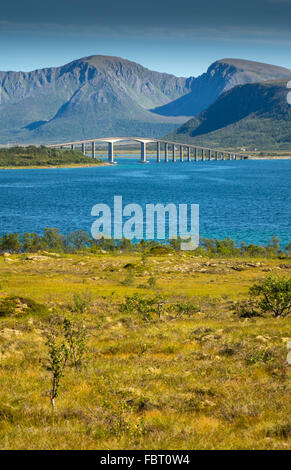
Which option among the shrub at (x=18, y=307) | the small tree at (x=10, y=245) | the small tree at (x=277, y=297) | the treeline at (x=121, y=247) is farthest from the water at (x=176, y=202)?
the shrub at (x=18, y=307)

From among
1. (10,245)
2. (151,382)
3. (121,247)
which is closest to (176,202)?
(121,247)

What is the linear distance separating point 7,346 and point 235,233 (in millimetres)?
63652

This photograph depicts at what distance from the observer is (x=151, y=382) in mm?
13180

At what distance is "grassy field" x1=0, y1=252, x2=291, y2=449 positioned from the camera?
32.5 ft

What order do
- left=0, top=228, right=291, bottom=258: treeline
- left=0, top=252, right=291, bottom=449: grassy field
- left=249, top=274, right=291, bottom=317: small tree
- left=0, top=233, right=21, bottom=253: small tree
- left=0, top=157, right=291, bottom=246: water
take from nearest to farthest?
1. left=0, top=252, right=291, bottom=449: grassy field
2. left=249, top=274, right=291, bottom=317: small tree
3. left=0, top=228, right=291, bottom=258: treeline
4. left=0, top=233, right=21, bottom=253: small tree
5. left=0, top=157, right=291, bottom=246: water

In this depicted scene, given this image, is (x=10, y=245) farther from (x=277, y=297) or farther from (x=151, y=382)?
(x=151, y=382)

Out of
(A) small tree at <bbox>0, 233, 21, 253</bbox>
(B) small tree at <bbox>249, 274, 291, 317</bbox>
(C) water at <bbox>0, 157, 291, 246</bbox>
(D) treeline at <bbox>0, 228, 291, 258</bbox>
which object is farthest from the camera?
(C) water at <bbox>0, 157, 291, 246</bbox>

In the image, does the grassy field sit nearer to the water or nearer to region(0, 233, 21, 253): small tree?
region(0, 233, 21, 253): small tree

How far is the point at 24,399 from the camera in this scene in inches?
470

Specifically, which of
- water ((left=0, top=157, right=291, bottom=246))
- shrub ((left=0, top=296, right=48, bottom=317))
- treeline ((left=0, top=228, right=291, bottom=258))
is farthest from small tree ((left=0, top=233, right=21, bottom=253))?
shrub ((left=0, top=296, right=48, bottom=317))

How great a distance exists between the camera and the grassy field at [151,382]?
991 centimetres

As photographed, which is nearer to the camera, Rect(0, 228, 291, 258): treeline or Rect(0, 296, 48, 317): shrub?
Rect(0, 296, 48, 317): shrub

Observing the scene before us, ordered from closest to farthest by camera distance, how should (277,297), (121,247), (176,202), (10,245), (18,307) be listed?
(277,297)
(18,307)
(10,245)
(121,247)
(176,202)
